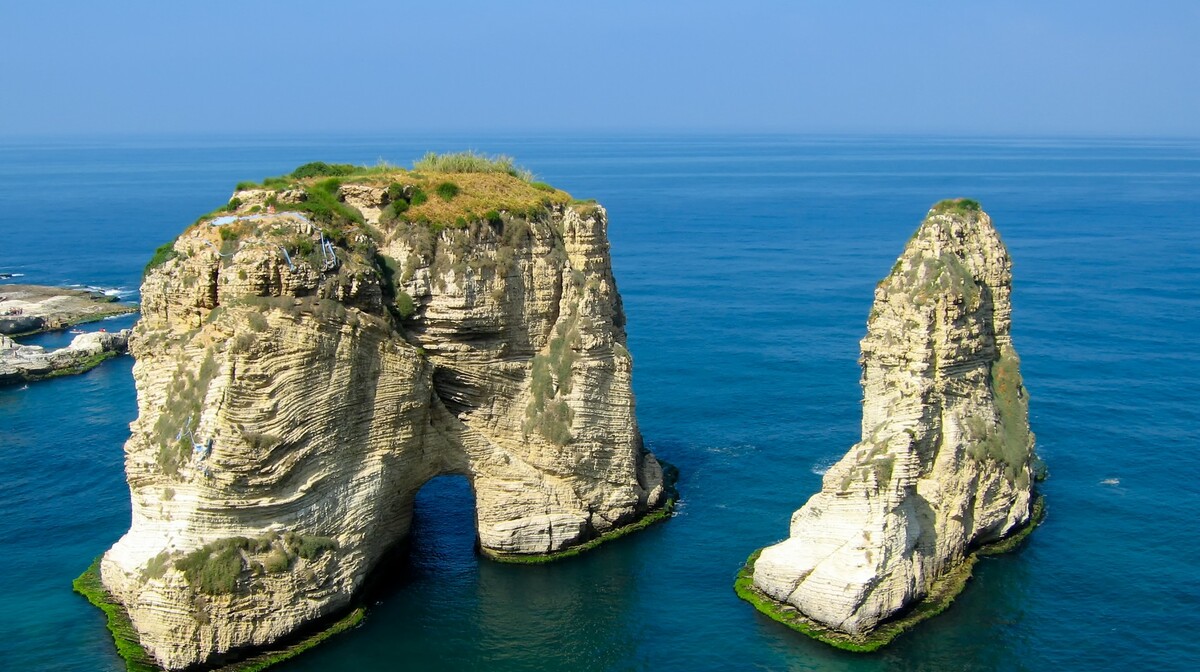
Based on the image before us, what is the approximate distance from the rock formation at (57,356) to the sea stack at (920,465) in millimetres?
54690

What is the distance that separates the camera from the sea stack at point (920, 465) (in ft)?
115

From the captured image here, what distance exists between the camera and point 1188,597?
36.6m

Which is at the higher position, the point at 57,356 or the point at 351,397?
the point at 351,397

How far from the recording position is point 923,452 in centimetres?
3734

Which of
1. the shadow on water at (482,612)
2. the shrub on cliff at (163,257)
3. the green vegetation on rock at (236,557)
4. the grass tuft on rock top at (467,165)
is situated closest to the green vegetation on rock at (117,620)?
the green vegetation on rock at (236,557)

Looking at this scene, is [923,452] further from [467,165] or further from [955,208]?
[467,165]

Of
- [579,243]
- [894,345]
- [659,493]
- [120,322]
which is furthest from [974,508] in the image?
[120,322]

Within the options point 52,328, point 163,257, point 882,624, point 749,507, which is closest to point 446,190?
point 163,257

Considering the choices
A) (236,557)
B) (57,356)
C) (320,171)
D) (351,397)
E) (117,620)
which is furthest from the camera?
(57,356)

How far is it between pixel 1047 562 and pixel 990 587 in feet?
11.8

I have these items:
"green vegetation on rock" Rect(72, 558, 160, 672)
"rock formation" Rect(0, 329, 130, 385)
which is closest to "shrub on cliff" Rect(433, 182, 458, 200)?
"green vegetation on rock" Rect(72, 558, 160, 672)

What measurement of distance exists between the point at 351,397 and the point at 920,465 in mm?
20525

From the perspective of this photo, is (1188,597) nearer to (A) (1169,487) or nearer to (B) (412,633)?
(A) (1169,487)

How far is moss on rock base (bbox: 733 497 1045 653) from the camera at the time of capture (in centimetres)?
3409
